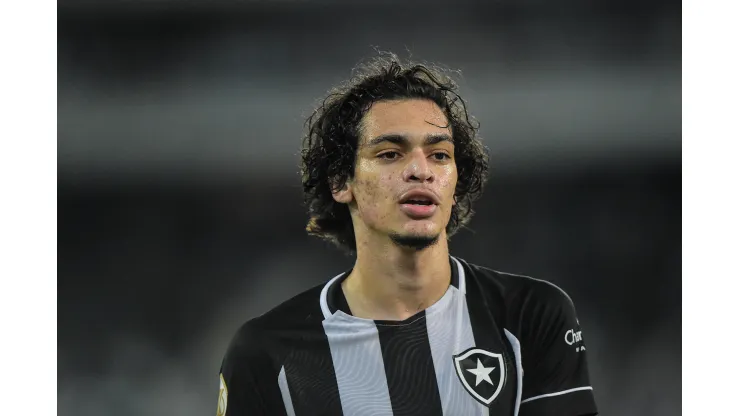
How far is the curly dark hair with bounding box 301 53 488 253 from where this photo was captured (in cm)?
248

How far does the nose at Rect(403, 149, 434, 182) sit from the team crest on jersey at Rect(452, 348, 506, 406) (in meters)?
0.51

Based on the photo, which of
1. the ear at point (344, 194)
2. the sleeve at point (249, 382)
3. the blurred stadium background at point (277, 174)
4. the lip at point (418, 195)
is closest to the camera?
the lip at point (418, 195)

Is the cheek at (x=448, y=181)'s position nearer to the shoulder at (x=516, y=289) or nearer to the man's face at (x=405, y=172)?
the man's face at (x=405, y=172)

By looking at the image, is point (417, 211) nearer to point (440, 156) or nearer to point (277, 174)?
point (440, 156)

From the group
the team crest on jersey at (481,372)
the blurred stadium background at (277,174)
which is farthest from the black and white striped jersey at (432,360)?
the blurred stadium background at (277,174)

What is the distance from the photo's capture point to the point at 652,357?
137 inches

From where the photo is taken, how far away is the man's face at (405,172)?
2.26 meters

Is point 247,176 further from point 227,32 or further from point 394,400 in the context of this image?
point 394,400

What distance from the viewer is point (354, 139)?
2.47 m

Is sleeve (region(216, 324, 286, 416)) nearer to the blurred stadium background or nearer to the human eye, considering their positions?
the human eye

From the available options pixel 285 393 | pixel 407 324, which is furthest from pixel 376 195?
pixel 285 393

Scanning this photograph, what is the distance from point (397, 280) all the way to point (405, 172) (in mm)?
322

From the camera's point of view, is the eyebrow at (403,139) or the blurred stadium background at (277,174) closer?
the eyebrow at (403,139)

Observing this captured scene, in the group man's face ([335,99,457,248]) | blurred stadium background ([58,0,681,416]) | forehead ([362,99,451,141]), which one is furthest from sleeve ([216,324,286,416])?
blurred stadium background ([58,0,681,416])
